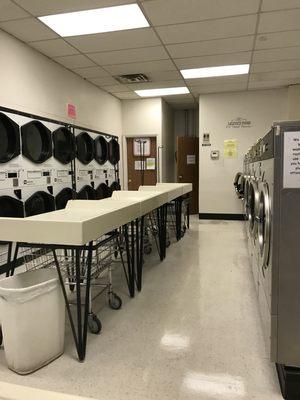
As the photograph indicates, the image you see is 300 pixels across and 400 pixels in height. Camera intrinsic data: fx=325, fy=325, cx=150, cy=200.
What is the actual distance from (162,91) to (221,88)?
Result: 1243mm

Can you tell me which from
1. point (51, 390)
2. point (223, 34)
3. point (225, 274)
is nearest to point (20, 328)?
point (51, 390)

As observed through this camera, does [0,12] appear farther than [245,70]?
No

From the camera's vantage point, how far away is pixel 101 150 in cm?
Result: 631

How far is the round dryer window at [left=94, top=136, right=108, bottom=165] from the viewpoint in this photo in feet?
19.8

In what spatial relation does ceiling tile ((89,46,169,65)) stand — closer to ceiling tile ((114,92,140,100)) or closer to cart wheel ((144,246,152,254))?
ceiling tile ((114,92,140,100))

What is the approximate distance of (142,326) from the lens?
2477mm

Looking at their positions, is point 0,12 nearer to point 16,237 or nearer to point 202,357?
point 16,237

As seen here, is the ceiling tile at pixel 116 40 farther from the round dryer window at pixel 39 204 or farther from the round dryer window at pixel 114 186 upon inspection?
the round dryer window at pixel 114 186

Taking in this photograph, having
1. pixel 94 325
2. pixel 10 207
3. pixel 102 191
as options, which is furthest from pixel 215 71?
pixel 94 325

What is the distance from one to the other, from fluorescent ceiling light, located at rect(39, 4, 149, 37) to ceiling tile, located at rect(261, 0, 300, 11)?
1261 millimetres

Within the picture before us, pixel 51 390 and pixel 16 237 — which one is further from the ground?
pixel 16 237

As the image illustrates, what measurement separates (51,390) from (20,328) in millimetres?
373

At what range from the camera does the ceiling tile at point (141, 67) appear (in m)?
5.12

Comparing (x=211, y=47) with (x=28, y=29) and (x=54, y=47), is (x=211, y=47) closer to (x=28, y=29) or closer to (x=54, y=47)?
(x=54, y=47)
